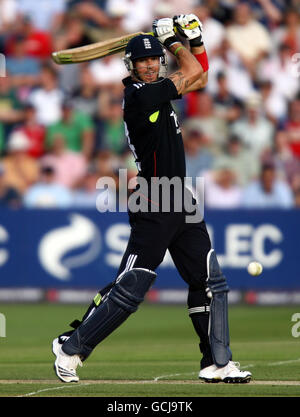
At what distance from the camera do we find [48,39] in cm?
1694

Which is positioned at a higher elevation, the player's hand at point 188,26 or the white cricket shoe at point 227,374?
the player's hand at point 188,26

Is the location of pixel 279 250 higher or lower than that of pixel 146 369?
higher

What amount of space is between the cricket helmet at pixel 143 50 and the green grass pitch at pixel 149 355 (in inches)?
90.4

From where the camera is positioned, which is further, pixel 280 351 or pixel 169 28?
pixel 280 351

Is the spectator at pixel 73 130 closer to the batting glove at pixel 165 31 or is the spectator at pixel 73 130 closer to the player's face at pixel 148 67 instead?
the batting glove at pixel 165 31

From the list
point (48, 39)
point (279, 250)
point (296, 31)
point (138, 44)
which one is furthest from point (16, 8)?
point (138, 44)

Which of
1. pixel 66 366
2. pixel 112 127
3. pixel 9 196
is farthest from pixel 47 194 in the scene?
pixel 66 366

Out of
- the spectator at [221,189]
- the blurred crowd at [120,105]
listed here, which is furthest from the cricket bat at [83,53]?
the spectator at [221,189]

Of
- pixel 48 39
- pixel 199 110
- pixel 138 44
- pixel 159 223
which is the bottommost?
pixel 159 223

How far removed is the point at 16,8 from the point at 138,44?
10.9 m

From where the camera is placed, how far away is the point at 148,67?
694 centimetres

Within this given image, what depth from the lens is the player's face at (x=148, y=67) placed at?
274 inches

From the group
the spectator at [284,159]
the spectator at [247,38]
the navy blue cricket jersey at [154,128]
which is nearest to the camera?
the navy blue cricket jersey at [154,128]
